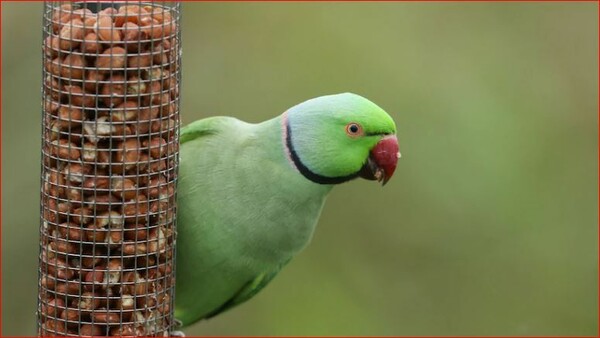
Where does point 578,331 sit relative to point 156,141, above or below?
below

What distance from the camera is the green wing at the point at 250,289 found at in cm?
435

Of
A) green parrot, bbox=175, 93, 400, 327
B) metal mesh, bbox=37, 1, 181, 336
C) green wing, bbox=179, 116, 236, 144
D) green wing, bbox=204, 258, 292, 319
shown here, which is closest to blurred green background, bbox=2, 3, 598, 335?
green wing, bbox=204, 258, 292, 319

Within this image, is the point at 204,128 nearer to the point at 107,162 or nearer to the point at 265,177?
the point at 265,177

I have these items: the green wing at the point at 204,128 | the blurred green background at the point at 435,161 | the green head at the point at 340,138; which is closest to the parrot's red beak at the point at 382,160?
the green head at the point at 340,138

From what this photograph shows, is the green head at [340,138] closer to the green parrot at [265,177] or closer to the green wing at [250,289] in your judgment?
the green parrot at [265,177]

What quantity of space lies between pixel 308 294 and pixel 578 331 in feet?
5.41

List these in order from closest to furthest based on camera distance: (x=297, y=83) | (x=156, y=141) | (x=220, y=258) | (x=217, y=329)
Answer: (x=156, y=141) < (x=220, y=258) < (x=297, y=83) < (x=217, y=329)

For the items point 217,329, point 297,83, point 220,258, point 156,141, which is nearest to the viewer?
point 156,141

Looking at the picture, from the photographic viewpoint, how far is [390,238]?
271 inches

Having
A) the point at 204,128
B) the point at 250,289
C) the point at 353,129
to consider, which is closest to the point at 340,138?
the point at 353,129

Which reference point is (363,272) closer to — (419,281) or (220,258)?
(419,281)

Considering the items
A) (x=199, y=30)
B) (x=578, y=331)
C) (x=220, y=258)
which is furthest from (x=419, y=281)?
(x=220, y=258)

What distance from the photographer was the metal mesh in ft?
11.2

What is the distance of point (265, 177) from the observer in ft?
12.8
